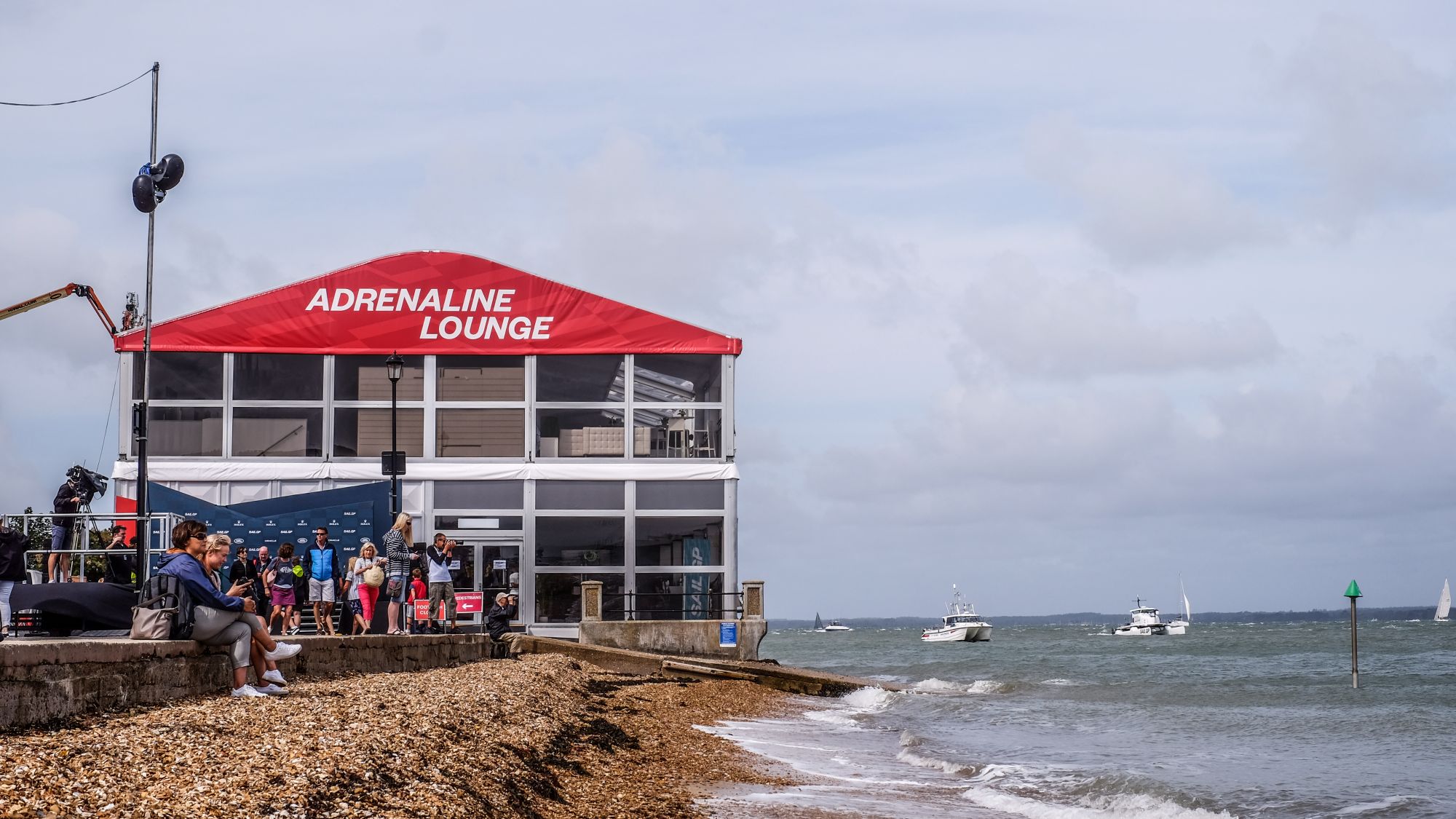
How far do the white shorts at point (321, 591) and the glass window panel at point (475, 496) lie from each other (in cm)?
894

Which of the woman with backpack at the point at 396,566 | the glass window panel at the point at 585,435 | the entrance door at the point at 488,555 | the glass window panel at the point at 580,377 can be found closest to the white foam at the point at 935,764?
the woman with backpack at the point at 396,566

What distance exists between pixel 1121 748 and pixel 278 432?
57.5 ft

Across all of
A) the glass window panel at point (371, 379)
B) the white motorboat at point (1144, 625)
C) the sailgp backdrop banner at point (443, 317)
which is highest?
the sailgp backdrop banner at point (443, 317)

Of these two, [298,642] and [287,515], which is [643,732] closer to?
[298,642]

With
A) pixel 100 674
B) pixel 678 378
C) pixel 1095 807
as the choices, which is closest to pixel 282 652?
pixel 100 674

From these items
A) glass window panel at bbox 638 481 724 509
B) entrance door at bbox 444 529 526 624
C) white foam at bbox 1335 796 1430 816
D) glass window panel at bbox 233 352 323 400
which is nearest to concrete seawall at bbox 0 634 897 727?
entrance door at bbox 444 529 526 624

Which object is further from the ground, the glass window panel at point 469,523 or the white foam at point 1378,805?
the glass window panel at point 469,523

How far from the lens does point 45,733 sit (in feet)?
26.6

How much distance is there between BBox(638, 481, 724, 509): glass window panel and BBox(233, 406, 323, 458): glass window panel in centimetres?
664

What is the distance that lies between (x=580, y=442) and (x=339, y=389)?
5.07 metres

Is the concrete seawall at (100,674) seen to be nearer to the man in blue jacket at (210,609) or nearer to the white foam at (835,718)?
the man in blue jacket at (210,609)

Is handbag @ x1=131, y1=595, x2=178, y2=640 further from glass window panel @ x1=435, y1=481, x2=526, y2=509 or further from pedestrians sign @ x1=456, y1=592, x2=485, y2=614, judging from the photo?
glass window panel @ x1=435, y1=481, x2=526, y2=509

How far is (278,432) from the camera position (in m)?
29.0

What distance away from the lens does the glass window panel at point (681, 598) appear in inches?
1146
